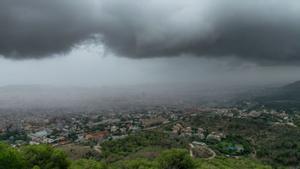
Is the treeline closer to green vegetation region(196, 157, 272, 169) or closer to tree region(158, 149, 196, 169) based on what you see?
tree region(158, 149, 196, 169)

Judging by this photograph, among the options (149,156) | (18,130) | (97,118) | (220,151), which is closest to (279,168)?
(220,151)

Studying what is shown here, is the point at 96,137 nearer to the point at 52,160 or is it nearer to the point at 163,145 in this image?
the point at 163,145

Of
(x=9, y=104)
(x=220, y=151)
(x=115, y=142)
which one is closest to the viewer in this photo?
(x=115, y=142)

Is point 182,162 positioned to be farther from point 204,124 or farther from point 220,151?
point 204,124

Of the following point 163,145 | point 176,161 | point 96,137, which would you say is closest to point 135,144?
point 163,145

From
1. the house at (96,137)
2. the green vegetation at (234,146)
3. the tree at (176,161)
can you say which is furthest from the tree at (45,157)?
the house at (96,137)

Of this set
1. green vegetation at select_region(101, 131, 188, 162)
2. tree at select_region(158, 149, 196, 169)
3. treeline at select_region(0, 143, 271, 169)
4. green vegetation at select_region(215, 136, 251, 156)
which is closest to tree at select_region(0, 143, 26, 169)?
treeline at select_region(0, 143, 271, 169)
